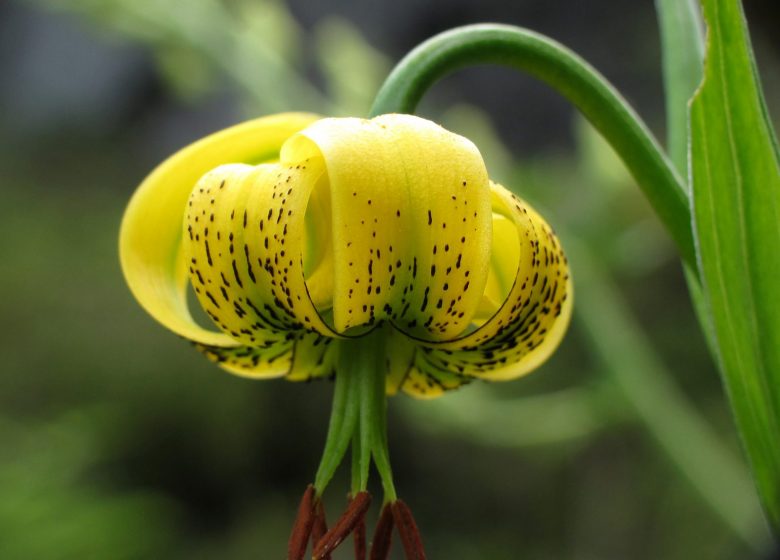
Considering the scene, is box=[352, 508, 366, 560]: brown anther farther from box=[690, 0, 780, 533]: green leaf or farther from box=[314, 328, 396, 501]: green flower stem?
box=[690, 0, 780, 533]: green leaf

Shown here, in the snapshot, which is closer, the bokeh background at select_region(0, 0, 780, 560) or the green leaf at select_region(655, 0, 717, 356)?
the green leaf at select_region(655, 0, 717, 356)

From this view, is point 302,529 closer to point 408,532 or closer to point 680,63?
point 408,532

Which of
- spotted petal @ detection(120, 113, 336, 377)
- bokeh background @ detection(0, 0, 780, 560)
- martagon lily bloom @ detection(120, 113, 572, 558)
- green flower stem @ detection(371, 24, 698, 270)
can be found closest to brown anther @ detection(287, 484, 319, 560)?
martagon lily bloom @ detection(120, 113, 572, 558)

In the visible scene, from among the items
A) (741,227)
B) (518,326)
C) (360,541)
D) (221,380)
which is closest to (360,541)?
(360,541)

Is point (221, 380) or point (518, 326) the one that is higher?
point (518, 326)

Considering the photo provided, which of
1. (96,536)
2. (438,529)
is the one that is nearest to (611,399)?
(96,536)

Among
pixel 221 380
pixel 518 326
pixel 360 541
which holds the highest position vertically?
pixel 518 326

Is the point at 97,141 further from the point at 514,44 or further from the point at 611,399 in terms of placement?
the point at 514,44

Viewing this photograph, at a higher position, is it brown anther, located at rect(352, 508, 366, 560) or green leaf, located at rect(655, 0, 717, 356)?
green leaf, located at rect(655, 0, 717, 356)
